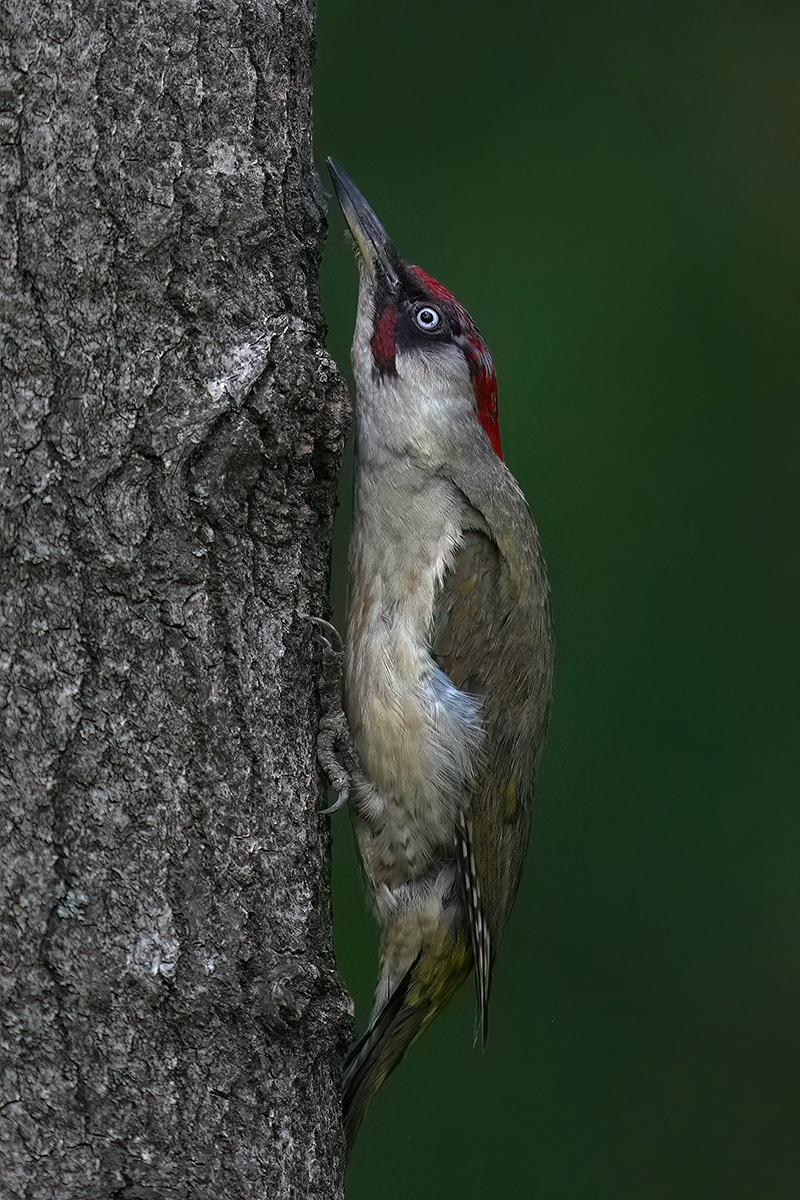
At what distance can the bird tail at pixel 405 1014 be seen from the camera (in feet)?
6.92

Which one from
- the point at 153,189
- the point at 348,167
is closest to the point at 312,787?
the point at 153,189

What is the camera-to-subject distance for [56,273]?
141cm

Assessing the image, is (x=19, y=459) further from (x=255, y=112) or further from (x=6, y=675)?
(x=255, y=112)

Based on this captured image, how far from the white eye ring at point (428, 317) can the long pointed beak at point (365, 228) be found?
8 centimetres

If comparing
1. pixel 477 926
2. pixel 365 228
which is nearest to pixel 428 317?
pixel 365 228

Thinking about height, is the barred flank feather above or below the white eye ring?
below

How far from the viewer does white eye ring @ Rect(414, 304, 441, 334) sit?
231cm

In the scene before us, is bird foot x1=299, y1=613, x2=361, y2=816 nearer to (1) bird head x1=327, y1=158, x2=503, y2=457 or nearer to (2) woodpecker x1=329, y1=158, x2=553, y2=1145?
(2) woodpecker x1=329, y1=158, x2=553, y2=1145

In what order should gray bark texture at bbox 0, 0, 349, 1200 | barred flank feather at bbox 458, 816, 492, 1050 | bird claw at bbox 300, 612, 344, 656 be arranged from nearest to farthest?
gray bark texture at bbox 0, 0, 349, 1200, bird claw at bbox 300, 612, 344, 656, barred flank feather at bbox 458, 816, 492, 1050

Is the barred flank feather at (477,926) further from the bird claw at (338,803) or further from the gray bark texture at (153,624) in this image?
the gray bark texture at (153,624)

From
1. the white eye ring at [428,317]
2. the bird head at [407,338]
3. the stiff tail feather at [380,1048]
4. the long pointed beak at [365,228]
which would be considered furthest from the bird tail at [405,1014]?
the long pointed beak at [365,228]

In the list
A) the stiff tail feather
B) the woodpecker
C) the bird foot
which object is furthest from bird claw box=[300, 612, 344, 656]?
the stiff tail feather

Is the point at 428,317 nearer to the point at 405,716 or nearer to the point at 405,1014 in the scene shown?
the point at 405,716

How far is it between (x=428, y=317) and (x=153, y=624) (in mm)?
1114
